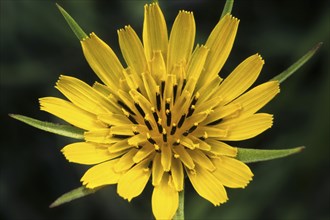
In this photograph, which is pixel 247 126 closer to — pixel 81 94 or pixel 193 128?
pixel 193 128

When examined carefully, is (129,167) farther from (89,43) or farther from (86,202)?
(86,202)

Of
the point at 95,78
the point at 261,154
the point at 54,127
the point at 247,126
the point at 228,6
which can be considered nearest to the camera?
the point at 261,154

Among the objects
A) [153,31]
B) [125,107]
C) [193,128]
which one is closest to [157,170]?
[193,128]

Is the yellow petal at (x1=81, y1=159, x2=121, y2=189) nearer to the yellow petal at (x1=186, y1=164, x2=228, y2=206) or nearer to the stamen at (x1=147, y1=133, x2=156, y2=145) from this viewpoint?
the stamen at (x1=147, y1=133, x2=156, y2=145)

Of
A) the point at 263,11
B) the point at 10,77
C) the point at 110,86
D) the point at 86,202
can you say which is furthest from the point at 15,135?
the point at 263,11

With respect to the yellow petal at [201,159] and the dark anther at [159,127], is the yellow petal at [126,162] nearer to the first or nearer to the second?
the dark anther at [159,127]

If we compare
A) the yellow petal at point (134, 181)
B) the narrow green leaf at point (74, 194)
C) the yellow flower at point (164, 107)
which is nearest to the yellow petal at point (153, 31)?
the yellow flower at point (164, 107)
